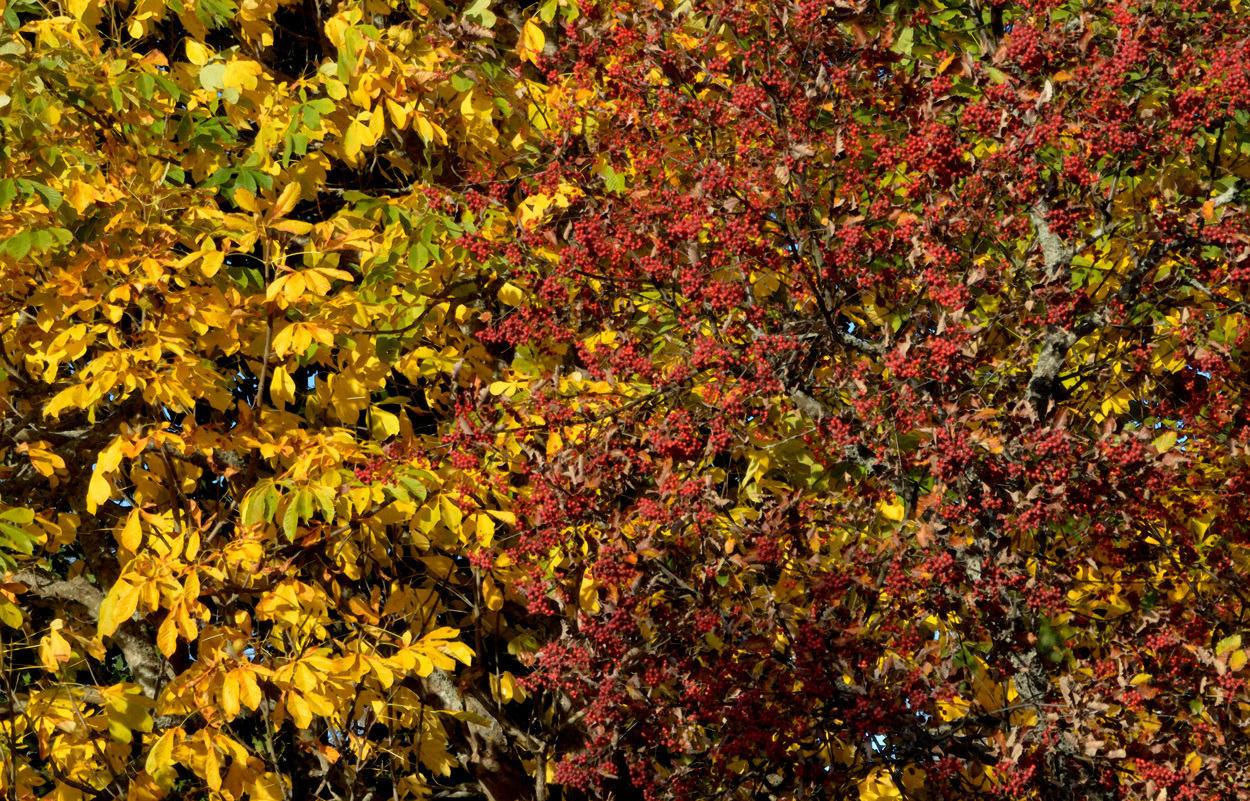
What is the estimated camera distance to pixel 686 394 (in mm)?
5949

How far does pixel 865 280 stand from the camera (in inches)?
188

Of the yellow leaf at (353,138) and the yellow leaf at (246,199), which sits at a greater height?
the yellow leaf at (353,138)

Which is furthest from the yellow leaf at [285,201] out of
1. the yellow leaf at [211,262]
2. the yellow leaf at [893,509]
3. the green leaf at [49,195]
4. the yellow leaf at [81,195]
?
the yellow leaf at [893,509]

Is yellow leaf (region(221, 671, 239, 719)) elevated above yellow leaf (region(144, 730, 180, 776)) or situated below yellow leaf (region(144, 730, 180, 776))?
above

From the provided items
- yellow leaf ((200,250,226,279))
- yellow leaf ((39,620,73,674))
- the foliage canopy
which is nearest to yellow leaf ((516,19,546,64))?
the foliage canopy

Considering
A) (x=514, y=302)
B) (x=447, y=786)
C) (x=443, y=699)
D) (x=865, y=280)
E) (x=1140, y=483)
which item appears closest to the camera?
(x=1140, y=483)

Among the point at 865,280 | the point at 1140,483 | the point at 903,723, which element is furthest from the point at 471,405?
the point at 1140,483

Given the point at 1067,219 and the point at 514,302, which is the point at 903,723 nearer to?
the point at 1067,219

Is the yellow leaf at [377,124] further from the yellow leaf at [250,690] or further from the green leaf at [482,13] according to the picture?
the yellow leaf at [250,690]

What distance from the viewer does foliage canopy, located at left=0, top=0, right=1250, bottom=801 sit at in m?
4.62

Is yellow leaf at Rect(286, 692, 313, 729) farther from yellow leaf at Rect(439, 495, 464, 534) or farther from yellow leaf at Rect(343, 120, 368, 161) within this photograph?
yellow leaf at Rect(343, 120, 368, 161)

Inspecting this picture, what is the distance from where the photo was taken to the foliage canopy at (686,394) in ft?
15.2

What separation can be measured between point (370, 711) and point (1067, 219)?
440 cm

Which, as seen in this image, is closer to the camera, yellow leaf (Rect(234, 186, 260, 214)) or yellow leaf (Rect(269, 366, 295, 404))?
yellow leaf (Rect(234, 186, 260, 214))
